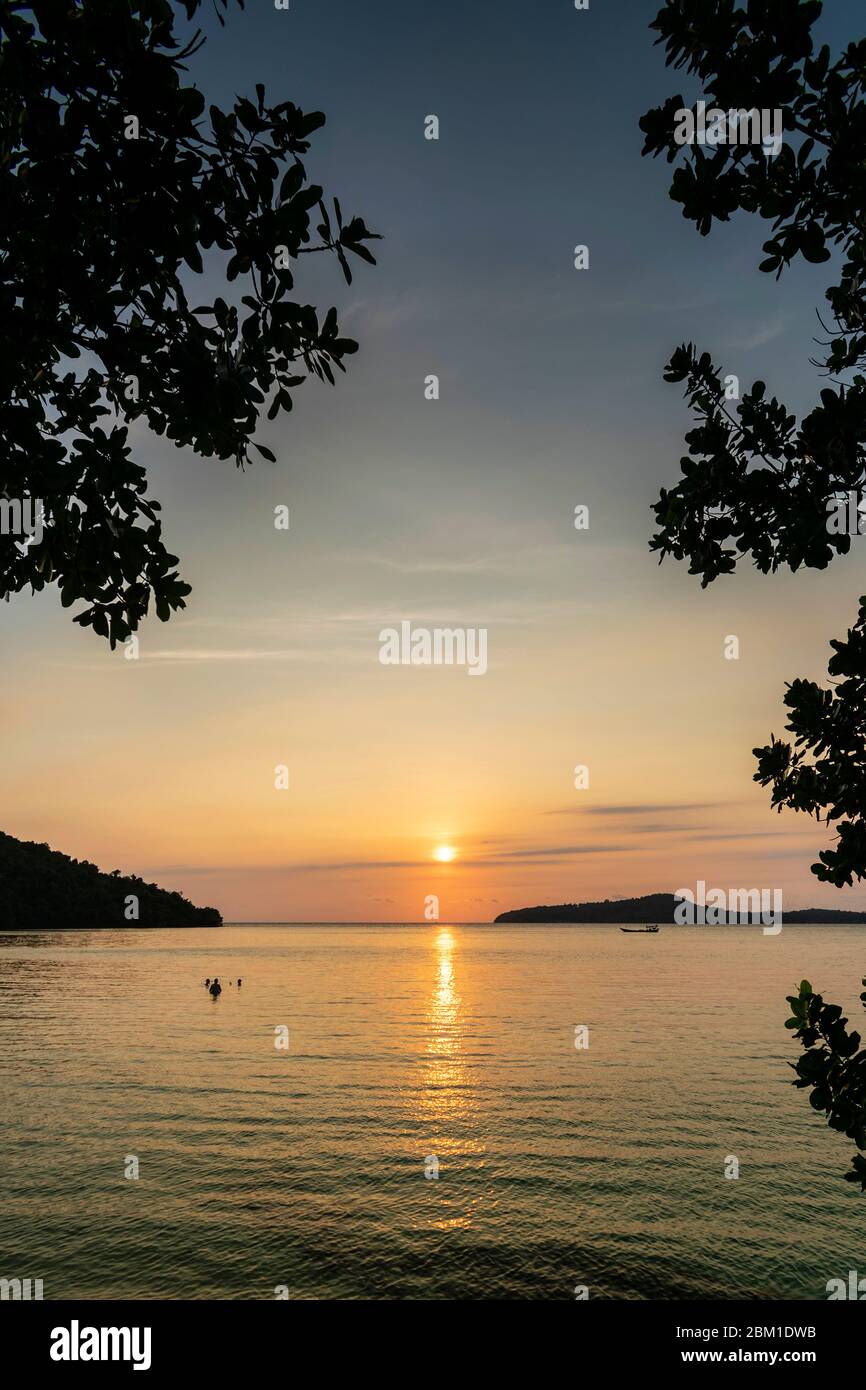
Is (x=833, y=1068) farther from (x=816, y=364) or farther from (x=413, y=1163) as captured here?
(x=413, y=1163)

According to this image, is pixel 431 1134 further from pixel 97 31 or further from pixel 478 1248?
pixel 97 31

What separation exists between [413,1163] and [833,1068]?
944 inches

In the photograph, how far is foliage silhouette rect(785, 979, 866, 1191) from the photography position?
16.9 feet

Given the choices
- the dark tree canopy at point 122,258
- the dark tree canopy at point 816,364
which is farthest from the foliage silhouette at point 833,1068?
the dark tree canopy at point 122,258

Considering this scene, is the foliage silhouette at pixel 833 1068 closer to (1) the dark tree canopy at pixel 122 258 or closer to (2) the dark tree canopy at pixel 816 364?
(2) the dark tree canopy at pixel 816 364

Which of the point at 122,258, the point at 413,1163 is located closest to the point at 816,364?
the point at 122,258

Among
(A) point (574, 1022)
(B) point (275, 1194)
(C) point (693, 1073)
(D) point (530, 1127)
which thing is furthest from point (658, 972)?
(B) point (275, 1194)

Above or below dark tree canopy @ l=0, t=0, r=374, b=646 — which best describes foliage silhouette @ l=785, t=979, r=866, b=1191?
below

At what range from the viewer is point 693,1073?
134 feet

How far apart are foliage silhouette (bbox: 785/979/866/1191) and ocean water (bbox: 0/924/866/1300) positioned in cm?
1470

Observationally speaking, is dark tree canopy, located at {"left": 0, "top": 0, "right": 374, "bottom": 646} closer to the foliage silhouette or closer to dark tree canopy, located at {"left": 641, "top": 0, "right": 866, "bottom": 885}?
dark tree canopy, located at {"left": 641, "top": 0, "right": 866, "bottom": 885}

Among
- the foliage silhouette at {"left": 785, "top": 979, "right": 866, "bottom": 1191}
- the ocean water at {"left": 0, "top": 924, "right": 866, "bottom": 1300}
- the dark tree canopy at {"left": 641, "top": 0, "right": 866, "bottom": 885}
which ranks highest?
the dark tree canopy at {"left": 641, "top": 0, "right": 866, "bottom": 885}

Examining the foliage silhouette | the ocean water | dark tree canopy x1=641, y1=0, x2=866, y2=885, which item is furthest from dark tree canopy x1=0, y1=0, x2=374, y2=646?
the ocean water
